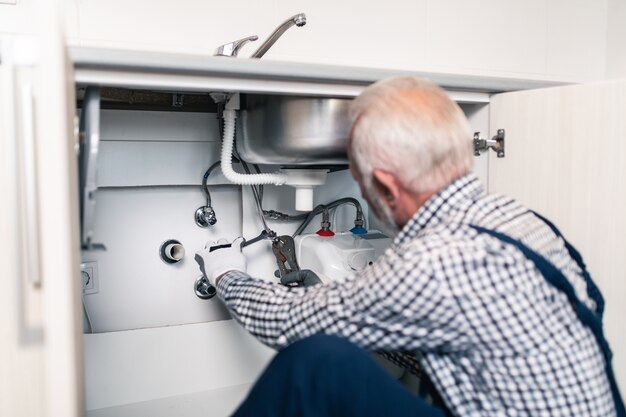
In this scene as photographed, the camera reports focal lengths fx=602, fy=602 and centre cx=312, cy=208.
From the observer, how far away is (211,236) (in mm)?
1371

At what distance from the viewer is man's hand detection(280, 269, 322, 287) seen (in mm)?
1230

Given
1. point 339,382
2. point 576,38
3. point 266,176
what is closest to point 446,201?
point 339,382

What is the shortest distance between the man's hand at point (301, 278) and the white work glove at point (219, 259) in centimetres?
11

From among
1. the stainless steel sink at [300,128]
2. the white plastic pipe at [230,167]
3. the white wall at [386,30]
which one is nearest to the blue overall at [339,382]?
the stainless steel sink at [300,128]

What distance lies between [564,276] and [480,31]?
42.7 inches

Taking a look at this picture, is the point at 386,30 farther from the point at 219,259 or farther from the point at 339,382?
the point at 339,382

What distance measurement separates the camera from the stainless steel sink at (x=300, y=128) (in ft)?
3.49

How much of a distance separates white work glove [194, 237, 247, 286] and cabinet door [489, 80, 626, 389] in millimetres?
547

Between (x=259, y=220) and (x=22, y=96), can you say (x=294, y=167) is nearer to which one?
(x=259, y=220)

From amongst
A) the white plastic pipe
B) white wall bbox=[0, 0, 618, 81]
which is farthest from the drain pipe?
white wall bbox=[0, 0, 618, 81]

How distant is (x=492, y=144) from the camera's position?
1.16m

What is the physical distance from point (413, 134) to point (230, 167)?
501mm

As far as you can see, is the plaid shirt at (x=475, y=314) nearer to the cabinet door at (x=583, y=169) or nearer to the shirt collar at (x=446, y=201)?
the shirt collar at (x=446, y=201)

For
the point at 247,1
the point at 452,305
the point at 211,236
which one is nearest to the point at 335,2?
the point at 247,1
